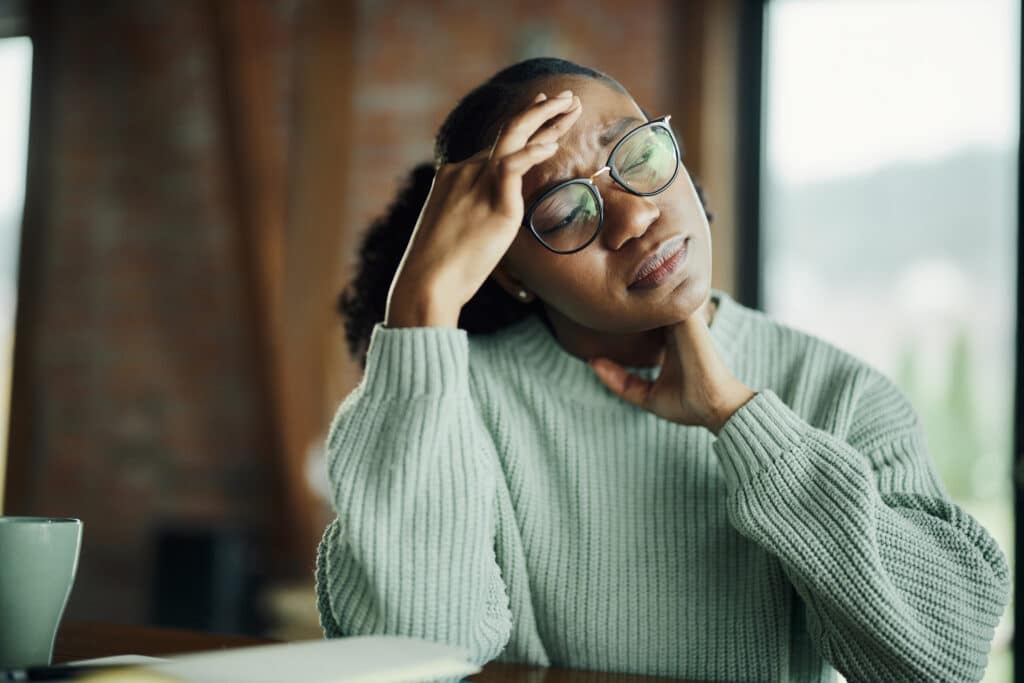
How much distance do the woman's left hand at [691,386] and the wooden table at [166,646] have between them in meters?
0.28

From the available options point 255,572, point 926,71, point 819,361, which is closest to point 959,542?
point 819,361

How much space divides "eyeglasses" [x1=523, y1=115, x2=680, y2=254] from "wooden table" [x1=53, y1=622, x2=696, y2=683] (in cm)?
44

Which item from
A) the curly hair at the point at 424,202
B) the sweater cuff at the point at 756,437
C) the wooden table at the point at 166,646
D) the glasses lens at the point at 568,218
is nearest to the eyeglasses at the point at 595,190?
the glasses lens at the point at 568,218

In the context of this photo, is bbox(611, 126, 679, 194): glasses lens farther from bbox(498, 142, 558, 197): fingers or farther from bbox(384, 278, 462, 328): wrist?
bbox(384, 278, 462, 328): wrist

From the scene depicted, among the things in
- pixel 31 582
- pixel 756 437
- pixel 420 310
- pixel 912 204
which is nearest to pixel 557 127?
pixel 420 310

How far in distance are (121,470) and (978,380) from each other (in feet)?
9.57

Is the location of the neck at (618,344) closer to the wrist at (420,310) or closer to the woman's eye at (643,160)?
the woman's eye at (643,160)

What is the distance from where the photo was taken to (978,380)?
282 centimetres

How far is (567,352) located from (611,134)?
290 mm

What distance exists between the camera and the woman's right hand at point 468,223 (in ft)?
3.33

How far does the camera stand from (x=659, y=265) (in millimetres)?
1151

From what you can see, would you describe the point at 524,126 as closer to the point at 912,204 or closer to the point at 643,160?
the point at 643,160

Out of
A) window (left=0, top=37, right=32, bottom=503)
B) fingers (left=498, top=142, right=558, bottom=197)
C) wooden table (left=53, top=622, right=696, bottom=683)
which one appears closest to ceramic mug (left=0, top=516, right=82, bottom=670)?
wooden table (left=53, top=622, right=696, bottom=683)

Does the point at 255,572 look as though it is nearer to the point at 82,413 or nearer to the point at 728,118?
the point at 82,413
